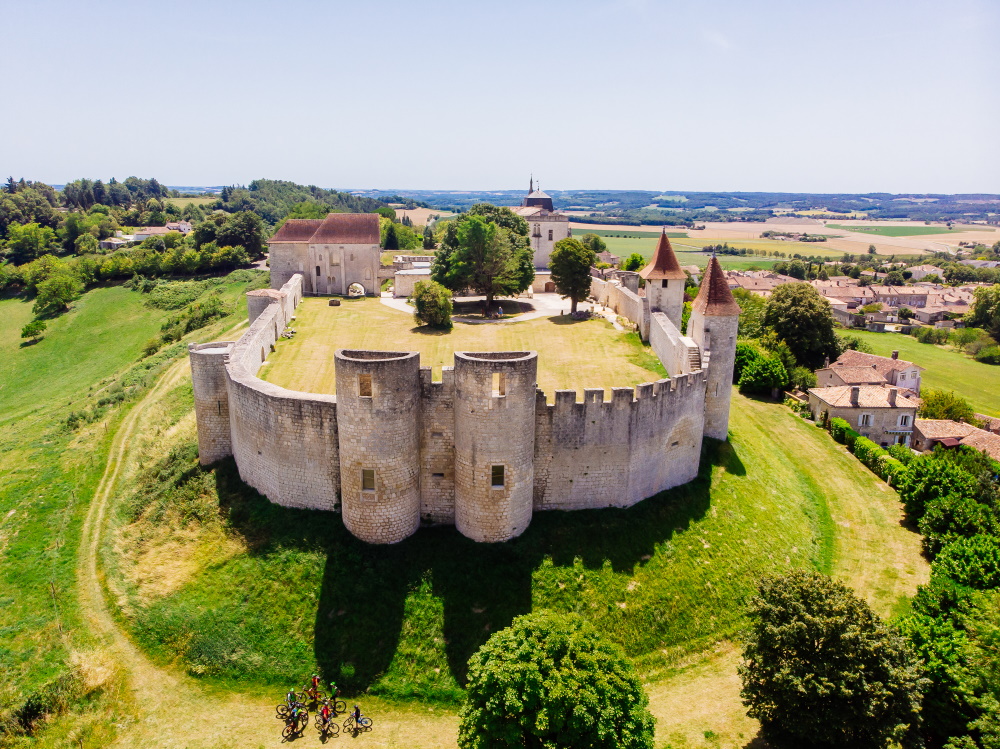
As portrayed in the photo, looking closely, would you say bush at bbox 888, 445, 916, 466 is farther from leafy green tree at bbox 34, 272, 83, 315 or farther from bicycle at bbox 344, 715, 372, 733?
leafy green tree at bbox 34, 272, 83, 315

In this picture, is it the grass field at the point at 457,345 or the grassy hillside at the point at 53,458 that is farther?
the grass field at the point at 457,345

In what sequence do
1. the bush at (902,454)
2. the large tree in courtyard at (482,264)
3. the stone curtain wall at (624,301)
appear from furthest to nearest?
the large tree in courtyard at (482,264) < the stone curtain wall at (624,301) < the bush at (902,454)

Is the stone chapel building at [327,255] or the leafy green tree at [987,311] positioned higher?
the stone chapel building at [327,255]

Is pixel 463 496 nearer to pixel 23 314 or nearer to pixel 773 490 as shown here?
pixel 773 490

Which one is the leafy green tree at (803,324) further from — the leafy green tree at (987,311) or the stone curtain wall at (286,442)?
the stone curtain wall at (286,442)

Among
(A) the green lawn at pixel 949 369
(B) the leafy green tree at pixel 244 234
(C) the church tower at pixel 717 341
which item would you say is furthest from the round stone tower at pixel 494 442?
(B) the leafy green tree at pixel 244 234
